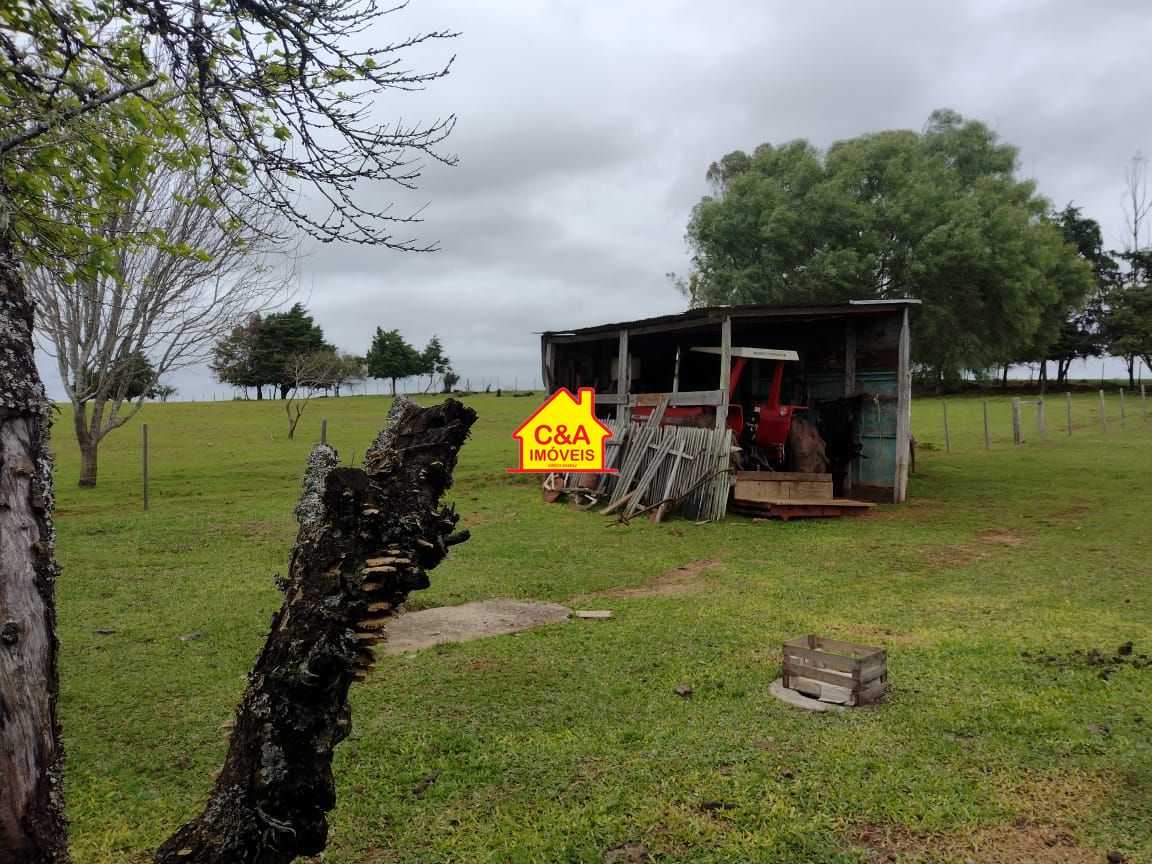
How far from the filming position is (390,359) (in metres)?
72.1

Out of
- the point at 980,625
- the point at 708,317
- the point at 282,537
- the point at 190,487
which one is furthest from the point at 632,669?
the point at 190,487

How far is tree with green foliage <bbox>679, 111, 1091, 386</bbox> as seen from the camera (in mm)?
19250

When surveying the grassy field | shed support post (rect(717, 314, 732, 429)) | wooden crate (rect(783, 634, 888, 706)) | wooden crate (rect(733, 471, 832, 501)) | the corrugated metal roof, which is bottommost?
the grassy field

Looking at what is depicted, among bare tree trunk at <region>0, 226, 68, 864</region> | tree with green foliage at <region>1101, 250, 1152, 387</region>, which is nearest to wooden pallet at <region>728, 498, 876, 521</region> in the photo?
bare tree trunk at <region>0, 226, 68, 864</region>

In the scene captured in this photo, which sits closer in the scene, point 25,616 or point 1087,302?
point 25,616

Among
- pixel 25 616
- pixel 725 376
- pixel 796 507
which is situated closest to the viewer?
pixel 25 616

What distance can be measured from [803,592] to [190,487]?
52.2 ft

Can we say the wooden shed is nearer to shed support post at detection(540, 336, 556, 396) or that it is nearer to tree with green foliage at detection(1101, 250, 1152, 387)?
shed support post at detection(540, 336, 556, 396)

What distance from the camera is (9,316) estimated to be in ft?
6.24

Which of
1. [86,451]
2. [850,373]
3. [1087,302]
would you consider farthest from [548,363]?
[1087,302]

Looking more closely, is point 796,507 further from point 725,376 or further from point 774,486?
point 725,376

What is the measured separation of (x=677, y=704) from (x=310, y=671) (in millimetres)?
3543
